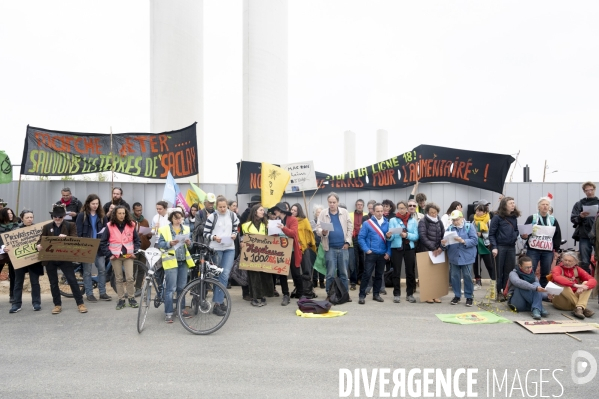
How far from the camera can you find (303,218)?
9.40 m

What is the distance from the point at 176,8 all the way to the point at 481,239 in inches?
734

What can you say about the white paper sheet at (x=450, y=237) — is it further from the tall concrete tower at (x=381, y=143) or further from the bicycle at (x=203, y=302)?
the tall concrete tower at (x=381, y=143)

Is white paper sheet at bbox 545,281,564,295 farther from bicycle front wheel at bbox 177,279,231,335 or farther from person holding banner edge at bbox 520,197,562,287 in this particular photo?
bicycle front wheel at bbox 177,279,231,335

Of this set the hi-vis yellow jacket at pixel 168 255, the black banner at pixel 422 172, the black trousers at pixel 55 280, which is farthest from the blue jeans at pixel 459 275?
the black trousers at pixel 55 280

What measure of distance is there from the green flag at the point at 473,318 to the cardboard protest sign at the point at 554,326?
1.18ft

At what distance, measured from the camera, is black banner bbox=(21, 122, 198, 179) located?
12001mm

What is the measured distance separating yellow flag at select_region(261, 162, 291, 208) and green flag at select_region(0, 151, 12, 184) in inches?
274

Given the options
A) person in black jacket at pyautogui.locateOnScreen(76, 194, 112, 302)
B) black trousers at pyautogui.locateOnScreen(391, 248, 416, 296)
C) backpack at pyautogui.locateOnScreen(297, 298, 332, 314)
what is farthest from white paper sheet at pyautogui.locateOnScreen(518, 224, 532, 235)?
person in black jacket at pyautogui.locateOnScreen(76, 194, 112, 302)

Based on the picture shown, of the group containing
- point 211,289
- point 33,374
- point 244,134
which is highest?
point 244,134

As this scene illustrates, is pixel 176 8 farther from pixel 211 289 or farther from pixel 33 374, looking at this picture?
pixel 33 374

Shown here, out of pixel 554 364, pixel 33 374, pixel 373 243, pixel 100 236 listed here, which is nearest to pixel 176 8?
pixel 100 236

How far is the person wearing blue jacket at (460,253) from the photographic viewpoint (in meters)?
8.53

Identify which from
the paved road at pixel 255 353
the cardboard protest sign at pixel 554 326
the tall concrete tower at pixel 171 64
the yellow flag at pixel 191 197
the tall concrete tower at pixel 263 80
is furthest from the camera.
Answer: the tall concrete tower at pixel 171 64

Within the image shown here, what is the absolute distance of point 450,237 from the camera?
8578mm
